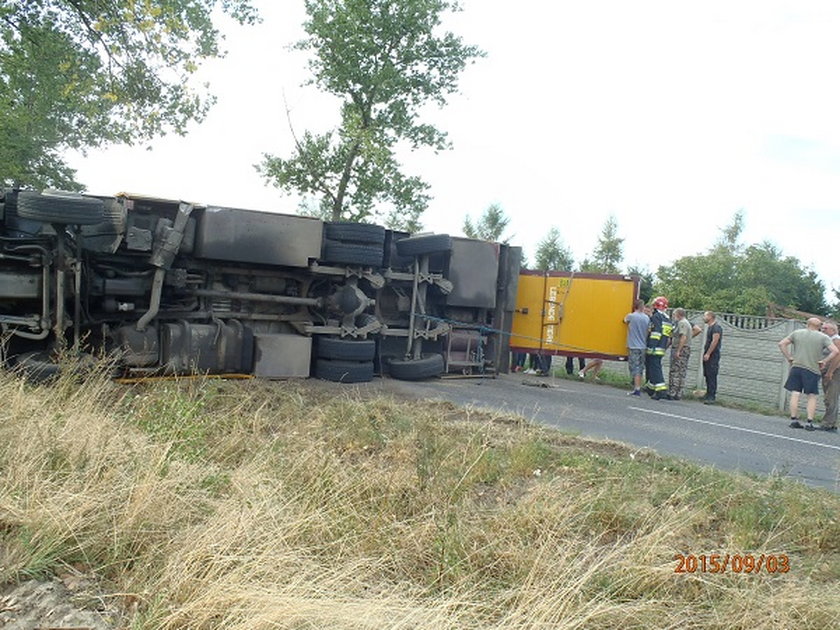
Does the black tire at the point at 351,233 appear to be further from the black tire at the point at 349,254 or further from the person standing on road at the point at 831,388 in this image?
the person standing on road at the point at 831,388

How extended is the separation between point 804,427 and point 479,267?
4.86m

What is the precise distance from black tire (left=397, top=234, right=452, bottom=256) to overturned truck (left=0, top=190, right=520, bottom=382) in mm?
16

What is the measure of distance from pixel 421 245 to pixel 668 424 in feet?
12.8

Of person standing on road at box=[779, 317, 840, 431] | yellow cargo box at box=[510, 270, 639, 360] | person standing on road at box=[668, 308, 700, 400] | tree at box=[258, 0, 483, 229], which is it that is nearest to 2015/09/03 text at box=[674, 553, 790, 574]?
person standing on road at box=[779, 317, 840, 431]

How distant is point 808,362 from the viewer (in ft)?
32.8

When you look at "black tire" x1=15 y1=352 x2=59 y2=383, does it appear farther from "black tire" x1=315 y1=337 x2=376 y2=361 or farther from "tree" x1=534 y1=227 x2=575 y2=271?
"tree" x1=534 y1=227 x2=575 y2=271

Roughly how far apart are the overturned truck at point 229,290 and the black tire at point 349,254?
1 cm

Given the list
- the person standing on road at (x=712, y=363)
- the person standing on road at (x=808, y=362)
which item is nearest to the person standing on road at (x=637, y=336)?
the person standing on road at (x=712, y=363)

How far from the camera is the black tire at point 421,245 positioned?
9.92 metres

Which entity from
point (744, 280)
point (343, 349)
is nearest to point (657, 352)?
point (343, 349)

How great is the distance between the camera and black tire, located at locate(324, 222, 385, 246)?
9156 millimetres

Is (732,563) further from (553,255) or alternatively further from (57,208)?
(553,255)

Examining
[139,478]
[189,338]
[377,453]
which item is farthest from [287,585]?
[189,338]

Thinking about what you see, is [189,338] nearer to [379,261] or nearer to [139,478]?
[379,261]
